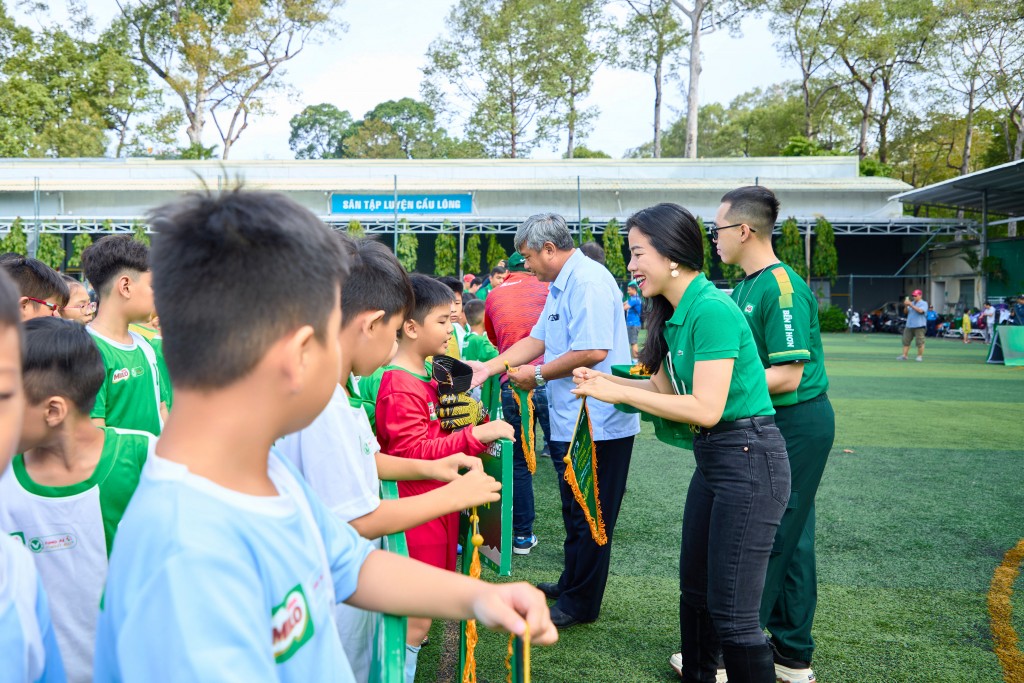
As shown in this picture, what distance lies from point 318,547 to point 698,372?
5.83ft

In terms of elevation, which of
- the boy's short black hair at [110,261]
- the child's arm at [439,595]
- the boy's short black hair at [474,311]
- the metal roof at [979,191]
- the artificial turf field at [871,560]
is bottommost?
the artificial turf field at [871,560]

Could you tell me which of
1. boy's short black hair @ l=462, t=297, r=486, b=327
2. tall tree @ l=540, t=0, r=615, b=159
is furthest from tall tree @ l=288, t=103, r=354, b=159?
boy's short black hair @ l=462, t=297, r=486, b=327

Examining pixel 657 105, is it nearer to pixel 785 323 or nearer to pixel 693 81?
pixel 693 81

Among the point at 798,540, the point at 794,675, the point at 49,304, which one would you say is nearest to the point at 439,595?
the point at 798,540

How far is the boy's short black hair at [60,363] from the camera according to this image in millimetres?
2246

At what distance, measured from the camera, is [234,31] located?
36531mm

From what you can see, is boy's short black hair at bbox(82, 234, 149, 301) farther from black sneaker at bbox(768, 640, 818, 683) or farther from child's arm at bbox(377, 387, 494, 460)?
black sneaker at bbox(768, 640, 818, 683)

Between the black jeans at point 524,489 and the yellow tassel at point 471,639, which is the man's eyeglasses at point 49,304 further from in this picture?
the yellow tassel at point 471,639

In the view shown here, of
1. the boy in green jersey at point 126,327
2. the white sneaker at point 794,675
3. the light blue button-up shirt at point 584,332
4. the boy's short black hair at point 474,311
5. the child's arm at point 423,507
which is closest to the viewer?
the child's arm at point 423,507

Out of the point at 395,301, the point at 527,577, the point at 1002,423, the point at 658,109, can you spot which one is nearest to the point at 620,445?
the point at 527,577

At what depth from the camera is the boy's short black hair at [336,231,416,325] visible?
7.55 feet

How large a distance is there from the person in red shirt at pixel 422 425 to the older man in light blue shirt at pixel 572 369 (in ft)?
3.04

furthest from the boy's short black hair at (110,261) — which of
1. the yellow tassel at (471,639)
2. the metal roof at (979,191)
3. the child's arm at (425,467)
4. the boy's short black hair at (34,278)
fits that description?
the metal roof at (979,191)

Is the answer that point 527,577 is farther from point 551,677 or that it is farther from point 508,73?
point 508,73
